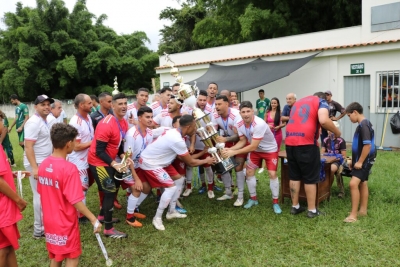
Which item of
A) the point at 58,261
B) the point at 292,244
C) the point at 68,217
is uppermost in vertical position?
the point at 68,217

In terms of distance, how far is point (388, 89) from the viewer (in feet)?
33.0

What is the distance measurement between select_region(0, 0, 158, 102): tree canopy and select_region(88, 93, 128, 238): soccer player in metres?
23.9

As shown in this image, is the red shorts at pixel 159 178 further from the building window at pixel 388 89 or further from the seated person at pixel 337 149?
the building window at pixel 388 89

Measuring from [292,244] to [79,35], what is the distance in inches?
1126

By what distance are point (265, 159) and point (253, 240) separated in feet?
4.71

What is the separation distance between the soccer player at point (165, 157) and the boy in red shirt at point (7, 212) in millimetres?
2082

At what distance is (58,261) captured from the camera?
3.05m

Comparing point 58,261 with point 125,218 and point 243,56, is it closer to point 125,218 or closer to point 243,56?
point 125,218

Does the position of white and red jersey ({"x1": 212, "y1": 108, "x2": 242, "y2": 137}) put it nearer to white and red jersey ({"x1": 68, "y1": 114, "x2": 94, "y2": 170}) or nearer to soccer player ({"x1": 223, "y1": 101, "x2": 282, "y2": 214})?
soccer player ({"x1": 223, "y1": 101, "x2": 282, "y2": 214})

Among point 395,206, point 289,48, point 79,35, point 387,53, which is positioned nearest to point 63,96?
point 79,35

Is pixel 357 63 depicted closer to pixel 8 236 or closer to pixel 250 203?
pixel 250 203

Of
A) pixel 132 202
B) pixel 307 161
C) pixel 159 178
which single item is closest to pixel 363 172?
pixel 307 161

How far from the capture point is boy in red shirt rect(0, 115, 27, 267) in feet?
9.68

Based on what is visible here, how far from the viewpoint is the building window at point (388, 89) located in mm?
9922
